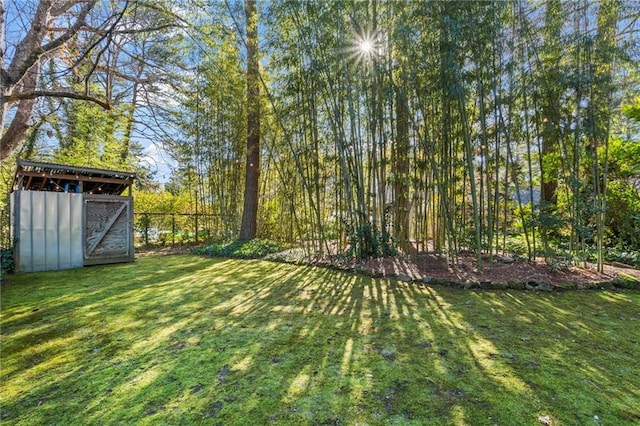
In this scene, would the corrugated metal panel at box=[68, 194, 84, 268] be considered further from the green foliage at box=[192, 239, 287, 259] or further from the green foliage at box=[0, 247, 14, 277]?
the green foliage at box=[192, 239, 287, 259]

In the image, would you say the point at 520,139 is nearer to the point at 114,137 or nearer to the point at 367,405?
the point at 367,405

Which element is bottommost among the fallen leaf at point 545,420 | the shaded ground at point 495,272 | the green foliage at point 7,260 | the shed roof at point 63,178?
the fallen leaf at point 545,420

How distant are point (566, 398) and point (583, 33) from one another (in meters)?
4.06

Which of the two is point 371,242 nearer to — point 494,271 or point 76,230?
point 494,271

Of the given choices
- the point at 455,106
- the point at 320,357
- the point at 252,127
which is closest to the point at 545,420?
the point at 320,357

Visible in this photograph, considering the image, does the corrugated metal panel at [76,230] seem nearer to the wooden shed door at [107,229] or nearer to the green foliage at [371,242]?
the wooden shed door at [107,229]

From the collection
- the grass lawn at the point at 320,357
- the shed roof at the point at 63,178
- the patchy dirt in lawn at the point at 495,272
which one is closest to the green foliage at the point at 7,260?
the shed roof at the point at 63,178

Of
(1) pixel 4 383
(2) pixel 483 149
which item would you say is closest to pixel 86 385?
(1) pixel 4 383

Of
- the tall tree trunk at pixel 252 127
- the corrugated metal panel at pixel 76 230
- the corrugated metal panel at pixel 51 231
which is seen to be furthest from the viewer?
the tall tree trunk at pixel 252 127

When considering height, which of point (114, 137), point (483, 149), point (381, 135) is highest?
point (114, 137)

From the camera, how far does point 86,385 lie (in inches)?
54.4

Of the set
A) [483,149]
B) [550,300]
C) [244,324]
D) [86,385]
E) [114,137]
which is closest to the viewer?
[86,385]

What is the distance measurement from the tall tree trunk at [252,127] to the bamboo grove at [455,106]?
0.27m

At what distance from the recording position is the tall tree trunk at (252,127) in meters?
4.96
